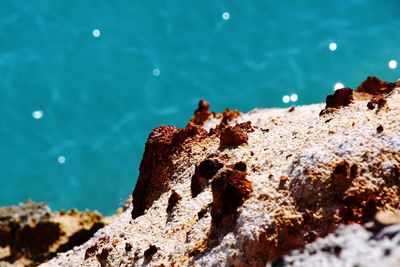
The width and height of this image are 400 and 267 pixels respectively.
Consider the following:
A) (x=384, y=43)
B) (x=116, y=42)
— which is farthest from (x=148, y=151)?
(x=384, y=43)

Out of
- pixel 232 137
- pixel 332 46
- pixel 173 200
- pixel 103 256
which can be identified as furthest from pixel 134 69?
pixel 103 256

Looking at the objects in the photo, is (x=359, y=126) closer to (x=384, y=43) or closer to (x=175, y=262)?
(x=175, y=262)

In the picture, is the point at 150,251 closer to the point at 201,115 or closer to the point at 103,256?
the point at 103,256

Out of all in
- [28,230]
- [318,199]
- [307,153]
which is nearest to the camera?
[318,199]

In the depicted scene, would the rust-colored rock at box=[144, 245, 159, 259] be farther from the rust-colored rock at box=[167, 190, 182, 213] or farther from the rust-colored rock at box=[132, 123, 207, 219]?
the rust-colored rock at box=[132, 123, 207, 219]

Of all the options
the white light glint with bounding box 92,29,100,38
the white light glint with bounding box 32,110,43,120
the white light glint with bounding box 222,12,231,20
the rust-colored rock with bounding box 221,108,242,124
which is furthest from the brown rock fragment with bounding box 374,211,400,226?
the white light glint with bounding box 92,29,100,38

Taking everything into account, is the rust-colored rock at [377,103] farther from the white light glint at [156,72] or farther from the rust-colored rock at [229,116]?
the white light glint at [156,72]

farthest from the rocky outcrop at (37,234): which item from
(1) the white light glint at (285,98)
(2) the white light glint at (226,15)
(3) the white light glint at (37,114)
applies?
(2) the white light glint at (226,15)
